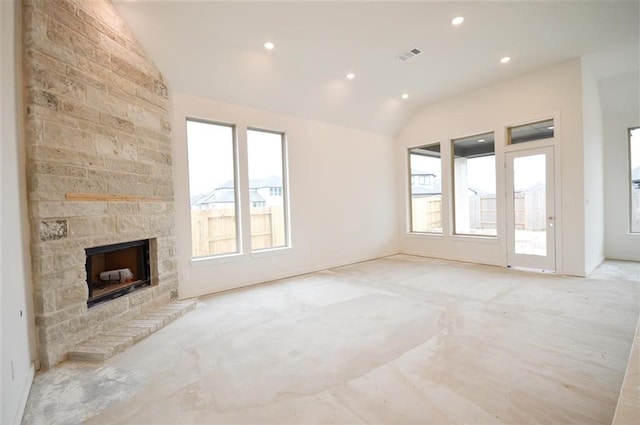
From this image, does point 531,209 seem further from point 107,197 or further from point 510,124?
point 107,197

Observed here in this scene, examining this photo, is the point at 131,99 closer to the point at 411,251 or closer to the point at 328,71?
the point at 328,71

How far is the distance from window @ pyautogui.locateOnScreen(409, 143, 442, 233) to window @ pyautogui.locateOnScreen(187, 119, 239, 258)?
4.47 metres

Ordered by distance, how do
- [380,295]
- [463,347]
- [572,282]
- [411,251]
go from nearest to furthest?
[463,347] < [380,295] < [572,282] < [411,251]

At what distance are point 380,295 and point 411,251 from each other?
3335 mm

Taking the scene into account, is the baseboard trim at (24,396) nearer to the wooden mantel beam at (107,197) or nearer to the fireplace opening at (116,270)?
the fireplace opening at (116,270)

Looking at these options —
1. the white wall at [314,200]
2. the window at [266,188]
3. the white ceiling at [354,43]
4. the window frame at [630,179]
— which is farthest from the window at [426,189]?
the window at [266,188]

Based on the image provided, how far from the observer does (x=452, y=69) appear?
492 cm

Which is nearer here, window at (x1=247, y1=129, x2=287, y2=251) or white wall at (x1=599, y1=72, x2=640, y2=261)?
window at (x1=247, y1=129, x2=287, y2=251)

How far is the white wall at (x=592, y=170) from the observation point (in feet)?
15.4

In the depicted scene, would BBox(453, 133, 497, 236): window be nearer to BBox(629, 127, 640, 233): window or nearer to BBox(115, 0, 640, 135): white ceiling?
BBox(115, 0, 640, 135): white ceiling

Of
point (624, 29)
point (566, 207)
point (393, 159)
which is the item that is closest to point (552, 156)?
point (566, 207)

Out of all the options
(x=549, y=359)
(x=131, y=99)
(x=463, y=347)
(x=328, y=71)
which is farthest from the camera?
(x=328, y=71)

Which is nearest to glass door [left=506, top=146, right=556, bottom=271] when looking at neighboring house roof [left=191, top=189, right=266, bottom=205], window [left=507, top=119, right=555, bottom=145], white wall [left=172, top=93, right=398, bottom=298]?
window [left=507, top=119, right=555, bottom=145]

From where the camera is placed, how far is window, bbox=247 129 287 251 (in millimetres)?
4992
